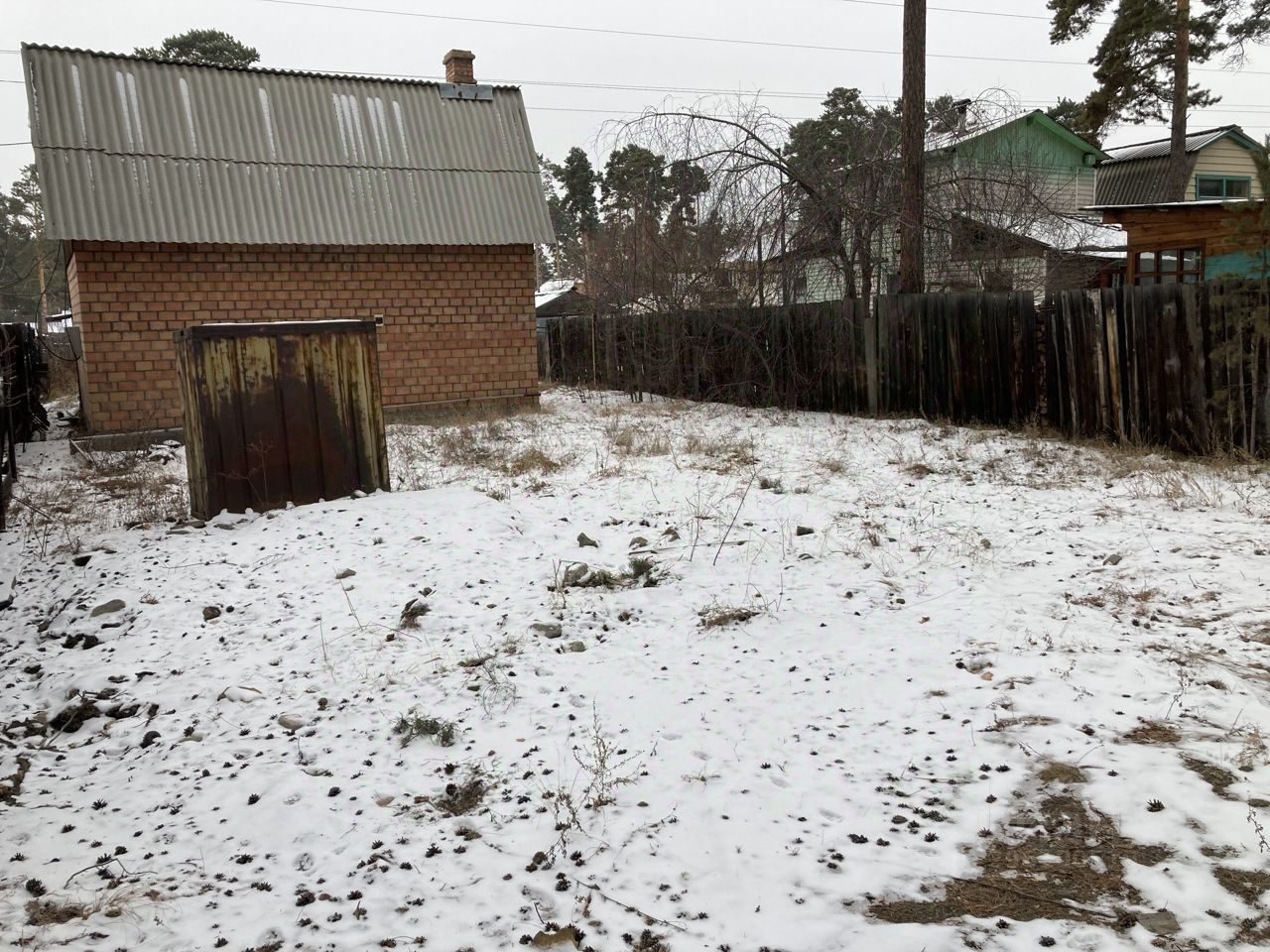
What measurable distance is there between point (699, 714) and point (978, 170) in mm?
12375

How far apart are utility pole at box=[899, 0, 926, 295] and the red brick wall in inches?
221

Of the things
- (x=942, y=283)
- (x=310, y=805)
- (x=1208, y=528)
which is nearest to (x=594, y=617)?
(x=310, y=805)

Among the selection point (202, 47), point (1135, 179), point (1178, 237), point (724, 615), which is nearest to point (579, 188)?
point (202, 47)

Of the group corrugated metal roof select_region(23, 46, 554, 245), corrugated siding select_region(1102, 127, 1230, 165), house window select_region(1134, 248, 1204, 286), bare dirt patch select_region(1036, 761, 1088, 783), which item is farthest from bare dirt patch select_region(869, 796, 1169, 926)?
corrugated siding select_region(1102, 127, 1230, 165)

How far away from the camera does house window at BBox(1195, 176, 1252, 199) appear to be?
26.4 metres

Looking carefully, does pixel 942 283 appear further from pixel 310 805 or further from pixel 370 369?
pixel 310 805

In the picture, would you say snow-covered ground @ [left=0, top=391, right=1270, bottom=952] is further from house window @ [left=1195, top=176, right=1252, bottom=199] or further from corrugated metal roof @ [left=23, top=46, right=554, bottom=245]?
house window @ [left=1195, top=176, right=1252, bottom=199]

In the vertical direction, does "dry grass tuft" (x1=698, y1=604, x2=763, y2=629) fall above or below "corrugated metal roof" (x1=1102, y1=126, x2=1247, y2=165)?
below

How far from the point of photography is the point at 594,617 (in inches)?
193

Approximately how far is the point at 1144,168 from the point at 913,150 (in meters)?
19.0

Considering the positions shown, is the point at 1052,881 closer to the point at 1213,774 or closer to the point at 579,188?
the point at 1213,774

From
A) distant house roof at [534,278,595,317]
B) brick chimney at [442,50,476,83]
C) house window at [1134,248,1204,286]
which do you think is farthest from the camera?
distant house roof at [534,278,595,317]

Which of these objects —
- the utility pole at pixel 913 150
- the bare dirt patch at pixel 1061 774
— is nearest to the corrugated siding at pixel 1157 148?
the utility pole at pixel 913 150

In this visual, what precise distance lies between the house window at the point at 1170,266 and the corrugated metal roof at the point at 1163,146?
32.5 feet
